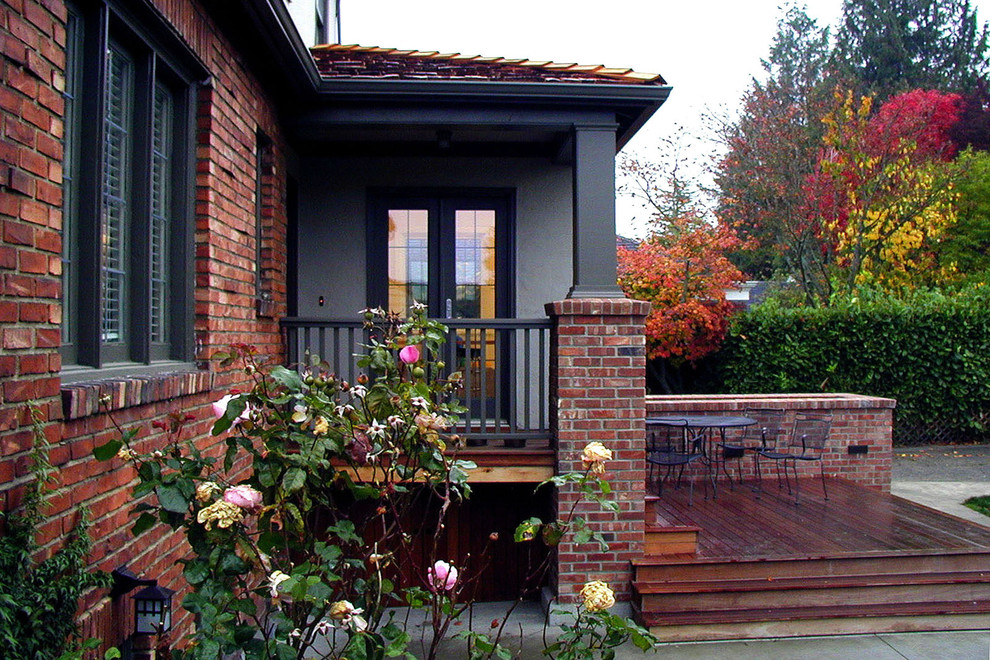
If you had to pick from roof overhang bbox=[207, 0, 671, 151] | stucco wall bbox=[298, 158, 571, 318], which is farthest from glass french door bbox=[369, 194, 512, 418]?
roof overhang bbox=[207, 0, 671, 151]

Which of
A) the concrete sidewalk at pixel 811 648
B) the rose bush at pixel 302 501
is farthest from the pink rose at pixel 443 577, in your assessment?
the concrete sidewalk at pixel 811 648

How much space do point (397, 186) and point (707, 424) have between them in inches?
149

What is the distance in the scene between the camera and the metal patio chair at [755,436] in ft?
27.8

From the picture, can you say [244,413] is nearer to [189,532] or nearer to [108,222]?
[189,532]

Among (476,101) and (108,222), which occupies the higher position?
(476,101)

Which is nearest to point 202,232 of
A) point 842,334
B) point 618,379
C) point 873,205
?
point 618,379

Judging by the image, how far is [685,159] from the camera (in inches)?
695

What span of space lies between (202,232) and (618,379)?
9.73ft

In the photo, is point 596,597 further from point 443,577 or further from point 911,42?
point 911,42

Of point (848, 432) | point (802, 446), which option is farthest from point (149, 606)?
point (848, 432)

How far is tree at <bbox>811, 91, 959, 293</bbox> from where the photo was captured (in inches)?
614

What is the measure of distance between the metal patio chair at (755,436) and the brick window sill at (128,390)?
231 inches

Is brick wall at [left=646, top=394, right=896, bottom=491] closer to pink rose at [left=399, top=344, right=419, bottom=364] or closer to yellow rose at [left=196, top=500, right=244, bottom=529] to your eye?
pink rose at [left=399, top=344, right=419, bottom=364]

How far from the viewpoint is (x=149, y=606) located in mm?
3131
